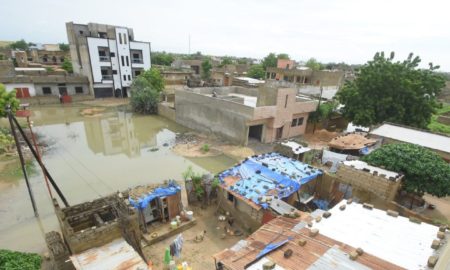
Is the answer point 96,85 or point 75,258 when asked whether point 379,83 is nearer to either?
point 75,258

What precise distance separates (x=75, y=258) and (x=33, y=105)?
33.8 m

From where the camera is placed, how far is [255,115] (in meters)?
18.9

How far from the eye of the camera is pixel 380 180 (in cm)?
1048

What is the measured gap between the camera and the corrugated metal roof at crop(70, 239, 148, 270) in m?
6.93

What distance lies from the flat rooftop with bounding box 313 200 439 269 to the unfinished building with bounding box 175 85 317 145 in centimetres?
1253

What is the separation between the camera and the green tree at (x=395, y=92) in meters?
19.0

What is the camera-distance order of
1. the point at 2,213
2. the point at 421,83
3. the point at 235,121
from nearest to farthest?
the point at 2,213 < the point at 421,83 < the point at 235,121

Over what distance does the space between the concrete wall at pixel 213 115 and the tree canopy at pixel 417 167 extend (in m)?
9.82

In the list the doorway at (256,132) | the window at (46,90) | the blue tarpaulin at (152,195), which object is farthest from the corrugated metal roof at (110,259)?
the window at (46,90)

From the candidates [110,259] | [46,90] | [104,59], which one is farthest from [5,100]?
[46,90]

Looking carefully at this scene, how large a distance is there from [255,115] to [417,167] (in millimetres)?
10777

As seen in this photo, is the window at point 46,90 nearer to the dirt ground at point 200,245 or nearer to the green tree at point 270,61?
the dirt ground at point 200,245

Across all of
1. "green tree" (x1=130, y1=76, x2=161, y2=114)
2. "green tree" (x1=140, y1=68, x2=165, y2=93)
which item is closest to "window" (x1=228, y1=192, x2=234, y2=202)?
"green tree" (x1=130, y1=76, x2=161, y2=114)

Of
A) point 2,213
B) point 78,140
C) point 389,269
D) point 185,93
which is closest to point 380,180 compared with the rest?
point 389,269
